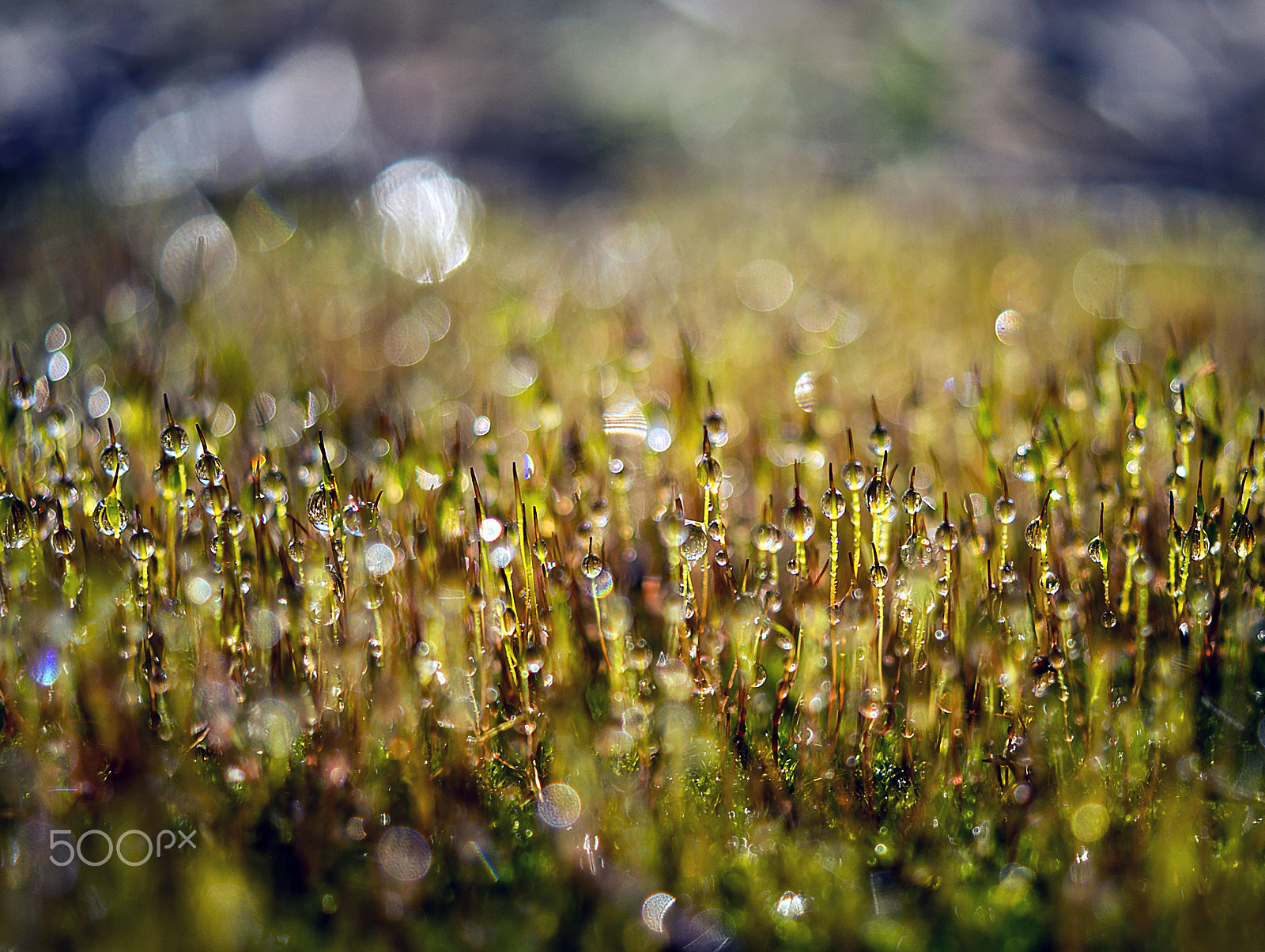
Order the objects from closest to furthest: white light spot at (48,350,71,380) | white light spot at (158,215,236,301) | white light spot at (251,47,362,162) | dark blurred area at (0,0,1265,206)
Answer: white light spot at (48,350,71,380) → white light spot at (158,215,236,301) → dark blurred area at (0,0,1265,206) → white light spot at (251,47,362,162)

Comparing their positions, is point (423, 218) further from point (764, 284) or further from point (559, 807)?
point (559, 807)

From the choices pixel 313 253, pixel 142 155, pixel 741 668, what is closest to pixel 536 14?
pixel 142 155

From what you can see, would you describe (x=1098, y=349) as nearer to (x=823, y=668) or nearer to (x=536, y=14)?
(x=823, y=668)

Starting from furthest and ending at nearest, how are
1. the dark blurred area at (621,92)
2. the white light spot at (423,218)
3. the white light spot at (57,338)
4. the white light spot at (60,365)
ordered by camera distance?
the dark blurred area at (621,92)
the white light spot at (423,218)
the white light spot at (57,338)
the white light spot at (60,365)

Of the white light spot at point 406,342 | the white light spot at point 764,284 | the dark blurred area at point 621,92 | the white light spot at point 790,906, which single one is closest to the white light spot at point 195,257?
the white light spot at point 406,342

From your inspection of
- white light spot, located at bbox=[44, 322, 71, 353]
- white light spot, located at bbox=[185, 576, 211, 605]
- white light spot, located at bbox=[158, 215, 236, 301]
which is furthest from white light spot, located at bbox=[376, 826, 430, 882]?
white light spot, located at bbox=[158, 215, 236, 301]

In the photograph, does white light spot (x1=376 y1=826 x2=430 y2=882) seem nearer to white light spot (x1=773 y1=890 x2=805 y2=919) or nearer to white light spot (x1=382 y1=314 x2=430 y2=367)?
white light spot (x1=773 y1=890 x2=805 y2=919)

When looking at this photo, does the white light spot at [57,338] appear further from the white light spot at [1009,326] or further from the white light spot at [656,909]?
the white light spot at [1009,326]

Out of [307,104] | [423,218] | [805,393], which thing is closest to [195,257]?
[423,218]
